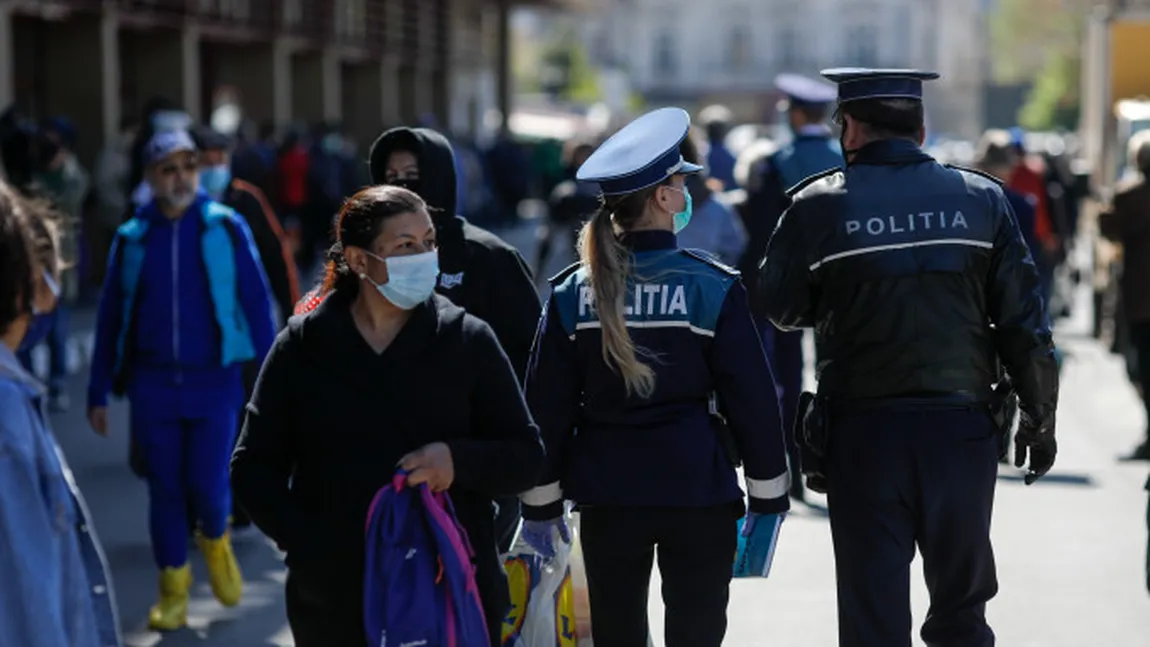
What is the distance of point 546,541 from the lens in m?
5.67

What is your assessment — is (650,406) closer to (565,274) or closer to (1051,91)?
(565,274)

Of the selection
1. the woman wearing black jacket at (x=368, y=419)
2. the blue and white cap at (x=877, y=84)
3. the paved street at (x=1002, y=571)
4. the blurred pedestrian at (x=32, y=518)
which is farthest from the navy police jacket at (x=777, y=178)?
the blurred pedestrian at (x=32, y=518)

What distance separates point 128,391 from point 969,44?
120756 mm

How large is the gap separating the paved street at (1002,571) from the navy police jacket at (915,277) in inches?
83.2

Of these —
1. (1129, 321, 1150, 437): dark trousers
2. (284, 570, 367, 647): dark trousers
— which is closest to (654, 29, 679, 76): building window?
(1129, 321, 1150, 437): dark trousers

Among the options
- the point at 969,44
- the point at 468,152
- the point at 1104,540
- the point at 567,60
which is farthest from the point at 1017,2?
the point at 1104,540

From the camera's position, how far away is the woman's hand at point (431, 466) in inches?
180

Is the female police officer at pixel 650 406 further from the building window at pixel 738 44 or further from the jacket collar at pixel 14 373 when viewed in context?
the building window at pixel 738 44

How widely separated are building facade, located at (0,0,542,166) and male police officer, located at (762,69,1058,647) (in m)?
14.7

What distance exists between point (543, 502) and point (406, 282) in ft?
3.35

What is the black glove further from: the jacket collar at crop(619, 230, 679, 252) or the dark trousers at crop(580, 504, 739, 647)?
the jacket collar at crop(619, 230, 679, 252)

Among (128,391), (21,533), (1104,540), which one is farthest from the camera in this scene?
(1104,540)

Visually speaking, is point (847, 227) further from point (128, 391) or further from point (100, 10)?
point (100, 10)

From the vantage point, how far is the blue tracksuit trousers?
26.0 ft
